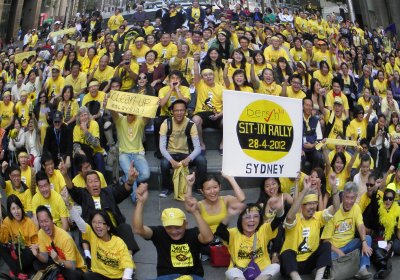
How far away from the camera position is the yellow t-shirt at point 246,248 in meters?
7.50

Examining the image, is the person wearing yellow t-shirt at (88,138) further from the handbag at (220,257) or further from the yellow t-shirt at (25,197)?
the handbag at (220,257)

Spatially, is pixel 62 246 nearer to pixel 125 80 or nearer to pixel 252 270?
pixel 252 270

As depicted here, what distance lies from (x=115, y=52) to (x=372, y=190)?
26.1 feet

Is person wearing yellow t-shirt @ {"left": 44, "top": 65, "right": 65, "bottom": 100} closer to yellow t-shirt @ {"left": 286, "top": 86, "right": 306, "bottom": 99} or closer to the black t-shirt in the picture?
yellow t-shirt @ {"left": 286, "top": 86, "right": 306, "bottom": 99}

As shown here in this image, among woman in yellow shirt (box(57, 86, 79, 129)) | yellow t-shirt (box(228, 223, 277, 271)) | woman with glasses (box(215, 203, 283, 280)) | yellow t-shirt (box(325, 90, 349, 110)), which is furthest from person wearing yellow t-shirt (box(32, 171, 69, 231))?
yellow t-shirt (box(325, 90, 349, 110))

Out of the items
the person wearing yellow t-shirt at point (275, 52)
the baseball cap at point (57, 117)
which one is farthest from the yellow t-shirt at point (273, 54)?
the baseball cap at point (57, 117)

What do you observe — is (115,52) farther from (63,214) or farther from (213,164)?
(63,214)

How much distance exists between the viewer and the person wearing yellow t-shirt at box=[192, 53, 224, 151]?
11.4 meters

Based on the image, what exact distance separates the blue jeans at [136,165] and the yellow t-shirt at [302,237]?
308cm

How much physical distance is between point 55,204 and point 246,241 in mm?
2608

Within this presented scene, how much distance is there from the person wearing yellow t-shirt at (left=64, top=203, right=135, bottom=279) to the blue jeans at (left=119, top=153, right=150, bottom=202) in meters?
2.71

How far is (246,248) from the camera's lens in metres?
7.49

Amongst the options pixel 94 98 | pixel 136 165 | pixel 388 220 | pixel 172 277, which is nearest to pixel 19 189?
pixel 136 165

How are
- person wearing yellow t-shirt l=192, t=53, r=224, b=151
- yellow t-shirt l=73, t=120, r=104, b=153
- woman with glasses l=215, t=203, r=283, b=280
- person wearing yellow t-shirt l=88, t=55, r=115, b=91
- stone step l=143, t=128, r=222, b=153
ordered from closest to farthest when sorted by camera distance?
1. woman with glasses l=215, t=203, r=283, b=280
2. yellow t-shirt l=73, t=120, r=104, b=153
3. person wearing yellow t-shirt l=192, t=53, r=224, b=151
4. stone step l=143, t=128, r=222, b=153
5. person wearing yellow t-shirt l=88, t=55, r=115, b=91
